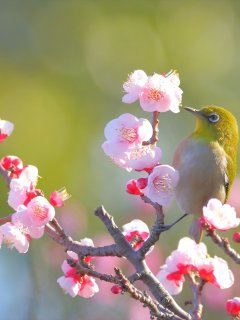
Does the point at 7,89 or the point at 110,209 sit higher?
the point at 7,89

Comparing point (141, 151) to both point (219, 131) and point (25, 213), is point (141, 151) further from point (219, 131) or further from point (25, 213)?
point (219, 131)

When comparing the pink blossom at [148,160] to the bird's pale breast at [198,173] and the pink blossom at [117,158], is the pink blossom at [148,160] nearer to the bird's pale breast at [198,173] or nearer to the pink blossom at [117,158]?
the pink blossom at [117,158]

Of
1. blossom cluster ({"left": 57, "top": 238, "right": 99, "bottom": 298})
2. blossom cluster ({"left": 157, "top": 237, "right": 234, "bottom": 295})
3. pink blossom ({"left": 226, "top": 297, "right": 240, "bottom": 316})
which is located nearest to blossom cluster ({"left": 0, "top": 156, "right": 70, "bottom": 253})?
blossom cluster ({"left": 57, "top": 238, "right": 99, "bottom": 298})

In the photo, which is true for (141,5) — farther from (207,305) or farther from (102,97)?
(207,305)

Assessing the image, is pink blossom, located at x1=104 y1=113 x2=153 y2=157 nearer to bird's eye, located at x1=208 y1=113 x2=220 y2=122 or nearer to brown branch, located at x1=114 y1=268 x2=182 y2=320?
brown branch, located at x1=114 y1=268 x2=182 y2=320

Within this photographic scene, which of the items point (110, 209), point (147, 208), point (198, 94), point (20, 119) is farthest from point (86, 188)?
point (198, 94)

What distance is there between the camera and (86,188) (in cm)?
575

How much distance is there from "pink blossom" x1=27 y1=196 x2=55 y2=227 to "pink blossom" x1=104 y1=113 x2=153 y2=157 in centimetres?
37

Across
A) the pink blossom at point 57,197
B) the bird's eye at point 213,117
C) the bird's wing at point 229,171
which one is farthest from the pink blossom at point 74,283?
the bird's eye at point 213,117

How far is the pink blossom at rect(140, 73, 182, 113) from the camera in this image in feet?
5.80

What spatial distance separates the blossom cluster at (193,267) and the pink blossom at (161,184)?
19.1 inches

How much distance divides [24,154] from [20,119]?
38.3 inches

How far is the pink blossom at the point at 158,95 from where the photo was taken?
177cm

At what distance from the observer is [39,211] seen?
1.67 m
